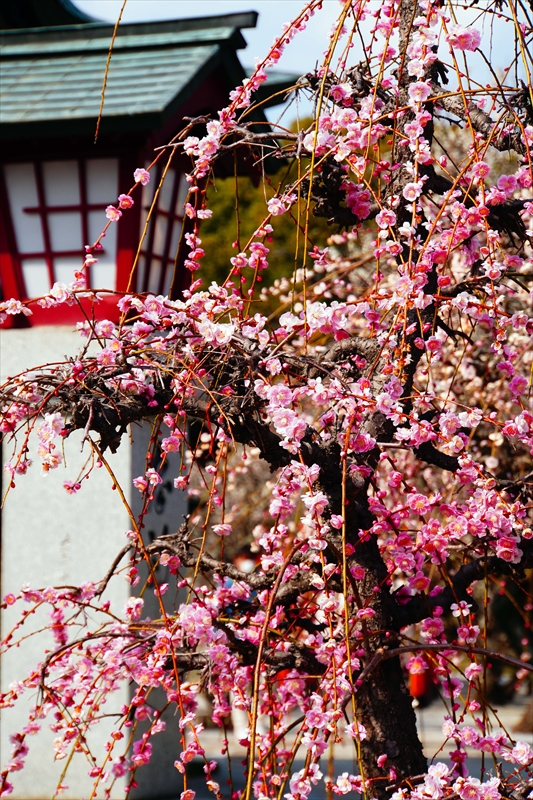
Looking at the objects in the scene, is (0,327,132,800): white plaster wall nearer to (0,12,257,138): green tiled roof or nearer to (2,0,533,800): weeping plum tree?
(0,12,257,138): green tiled roof


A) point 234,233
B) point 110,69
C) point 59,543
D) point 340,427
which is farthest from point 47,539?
point 234,233

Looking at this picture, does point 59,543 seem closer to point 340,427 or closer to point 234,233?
point 340,427

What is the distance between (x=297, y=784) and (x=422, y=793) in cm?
28

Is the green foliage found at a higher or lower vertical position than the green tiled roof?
higher

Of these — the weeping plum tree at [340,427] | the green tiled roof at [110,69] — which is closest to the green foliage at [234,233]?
the green tiled roof at [110,69]

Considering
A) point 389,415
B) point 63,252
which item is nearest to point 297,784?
point 389,415

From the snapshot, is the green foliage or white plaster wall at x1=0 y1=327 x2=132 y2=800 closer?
white plaster wall at x1=0 y1=327 x2=132 y2=800

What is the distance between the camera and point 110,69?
16.4 ft

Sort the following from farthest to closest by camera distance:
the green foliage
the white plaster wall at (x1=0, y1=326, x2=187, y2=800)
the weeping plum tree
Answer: the green foliage
the white plaster wall at (x1=0, y1=326, x2=187, y2=800)
the weeping plum tree

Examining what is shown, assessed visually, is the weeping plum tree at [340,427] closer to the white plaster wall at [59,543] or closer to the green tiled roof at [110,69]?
the white plaster wall at [59,543]

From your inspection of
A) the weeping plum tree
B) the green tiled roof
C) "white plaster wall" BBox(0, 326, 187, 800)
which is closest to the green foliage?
the green tiled roof

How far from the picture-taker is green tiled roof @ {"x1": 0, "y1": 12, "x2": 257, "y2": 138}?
443cm

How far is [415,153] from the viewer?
91.4 inches

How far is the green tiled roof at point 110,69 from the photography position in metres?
4.43
